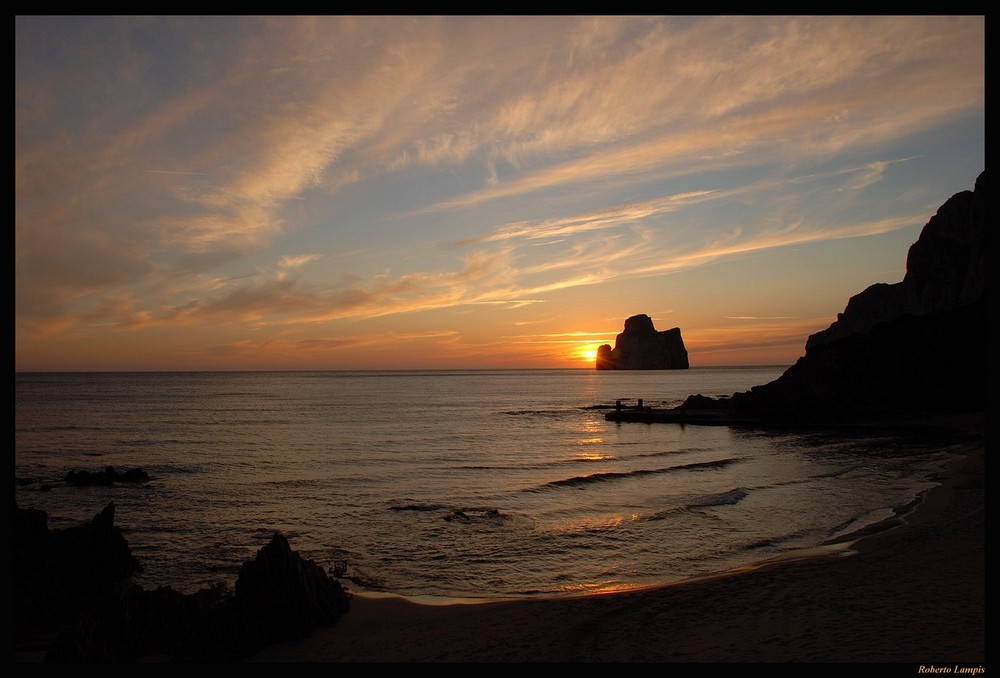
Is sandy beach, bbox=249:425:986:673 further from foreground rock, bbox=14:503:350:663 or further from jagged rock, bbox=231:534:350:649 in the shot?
foreground rock, bbox=14:503:350:663

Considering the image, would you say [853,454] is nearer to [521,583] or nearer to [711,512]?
[711,512]

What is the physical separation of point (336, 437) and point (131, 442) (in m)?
15.9

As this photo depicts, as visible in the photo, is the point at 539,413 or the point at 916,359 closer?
the point at 916,359

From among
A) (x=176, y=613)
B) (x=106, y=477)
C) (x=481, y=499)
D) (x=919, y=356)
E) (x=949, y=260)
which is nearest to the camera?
(x=176, y=613)

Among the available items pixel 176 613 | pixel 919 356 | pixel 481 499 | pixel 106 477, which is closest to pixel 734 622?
pixel 176 613

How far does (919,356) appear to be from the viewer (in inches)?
2030

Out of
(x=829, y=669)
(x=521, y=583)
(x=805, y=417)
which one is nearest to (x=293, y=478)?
(x=521, y=583)

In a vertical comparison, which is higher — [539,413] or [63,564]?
[63,564]

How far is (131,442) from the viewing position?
46.2 metres

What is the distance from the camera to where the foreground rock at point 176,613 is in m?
9.59

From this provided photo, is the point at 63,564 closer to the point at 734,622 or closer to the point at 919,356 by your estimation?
the point at 734,622

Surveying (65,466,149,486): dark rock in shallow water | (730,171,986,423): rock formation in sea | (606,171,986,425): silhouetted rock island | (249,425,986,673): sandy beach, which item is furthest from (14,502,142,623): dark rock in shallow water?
(730,171,986,423): rock formation in sea

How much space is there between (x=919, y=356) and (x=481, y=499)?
47376 millimetres

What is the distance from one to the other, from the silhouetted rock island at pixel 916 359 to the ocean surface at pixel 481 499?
8.98m
